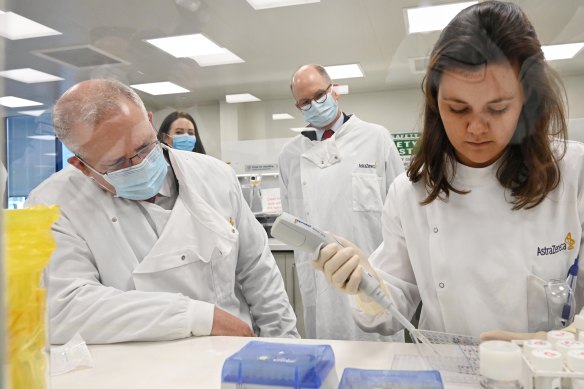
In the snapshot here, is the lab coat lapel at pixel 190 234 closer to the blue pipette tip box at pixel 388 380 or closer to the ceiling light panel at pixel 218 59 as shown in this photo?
the ceiling light panel at pixel 218 59

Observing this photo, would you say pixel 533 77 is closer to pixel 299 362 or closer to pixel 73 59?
pixel 299 362

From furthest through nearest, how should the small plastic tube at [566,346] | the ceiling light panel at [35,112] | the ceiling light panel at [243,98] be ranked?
the ceiling light panel at [243,98] → the ceiling light panel at [35,112] → the small plastic tube at [566,346]

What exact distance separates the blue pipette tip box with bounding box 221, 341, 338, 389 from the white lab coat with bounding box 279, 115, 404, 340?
49 centimetres

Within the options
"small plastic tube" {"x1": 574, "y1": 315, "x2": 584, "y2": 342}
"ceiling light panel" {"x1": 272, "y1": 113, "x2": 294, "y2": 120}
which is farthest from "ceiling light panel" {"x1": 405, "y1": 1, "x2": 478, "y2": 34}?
"small plastic tube" {"x1": 574, "y1": 315, "x2": 584, "y2": 342}

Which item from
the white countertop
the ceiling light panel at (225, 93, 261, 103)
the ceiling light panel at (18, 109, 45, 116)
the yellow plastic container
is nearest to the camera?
the yellow plastic container

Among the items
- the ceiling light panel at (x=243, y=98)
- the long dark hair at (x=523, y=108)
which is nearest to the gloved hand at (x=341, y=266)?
the long dark hair at (x=523, y=108)

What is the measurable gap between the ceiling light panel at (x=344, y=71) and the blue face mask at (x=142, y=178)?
0.53 m

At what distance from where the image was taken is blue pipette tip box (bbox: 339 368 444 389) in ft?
1.94

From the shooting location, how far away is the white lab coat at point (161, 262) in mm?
1040

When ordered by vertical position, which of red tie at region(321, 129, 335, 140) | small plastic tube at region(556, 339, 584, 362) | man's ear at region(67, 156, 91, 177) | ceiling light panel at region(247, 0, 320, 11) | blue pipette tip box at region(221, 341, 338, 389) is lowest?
blue pipette tip box at region(221, 341, 338, 389)

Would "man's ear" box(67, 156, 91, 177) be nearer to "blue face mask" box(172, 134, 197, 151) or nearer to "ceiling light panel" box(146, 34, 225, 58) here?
"blue face mask" box(172, 134, 197, 151)

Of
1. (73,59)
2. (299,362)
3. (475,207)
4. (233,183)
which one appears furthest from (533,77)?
(73,59)

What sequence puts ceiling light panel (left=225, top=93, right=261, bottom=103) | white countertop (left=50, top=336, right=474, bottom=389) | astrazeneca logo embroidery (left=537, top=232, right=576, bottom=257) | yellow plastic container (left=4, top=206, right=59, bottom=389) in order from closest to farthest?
yellow plastic container (left=4, top=206, right=59, bottom=389)
white countertop (left=50, top=336, right=474, bottom=389)
astrazeneca logo embroidery (left=537, top=232, right=576, bottom=257)
ceiling light panel (left=225, top=93, right=261, bottom=103)

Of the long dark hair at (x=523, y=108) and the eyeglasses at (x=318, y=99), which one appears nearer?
the long dark hair at (x=523, y=108)
